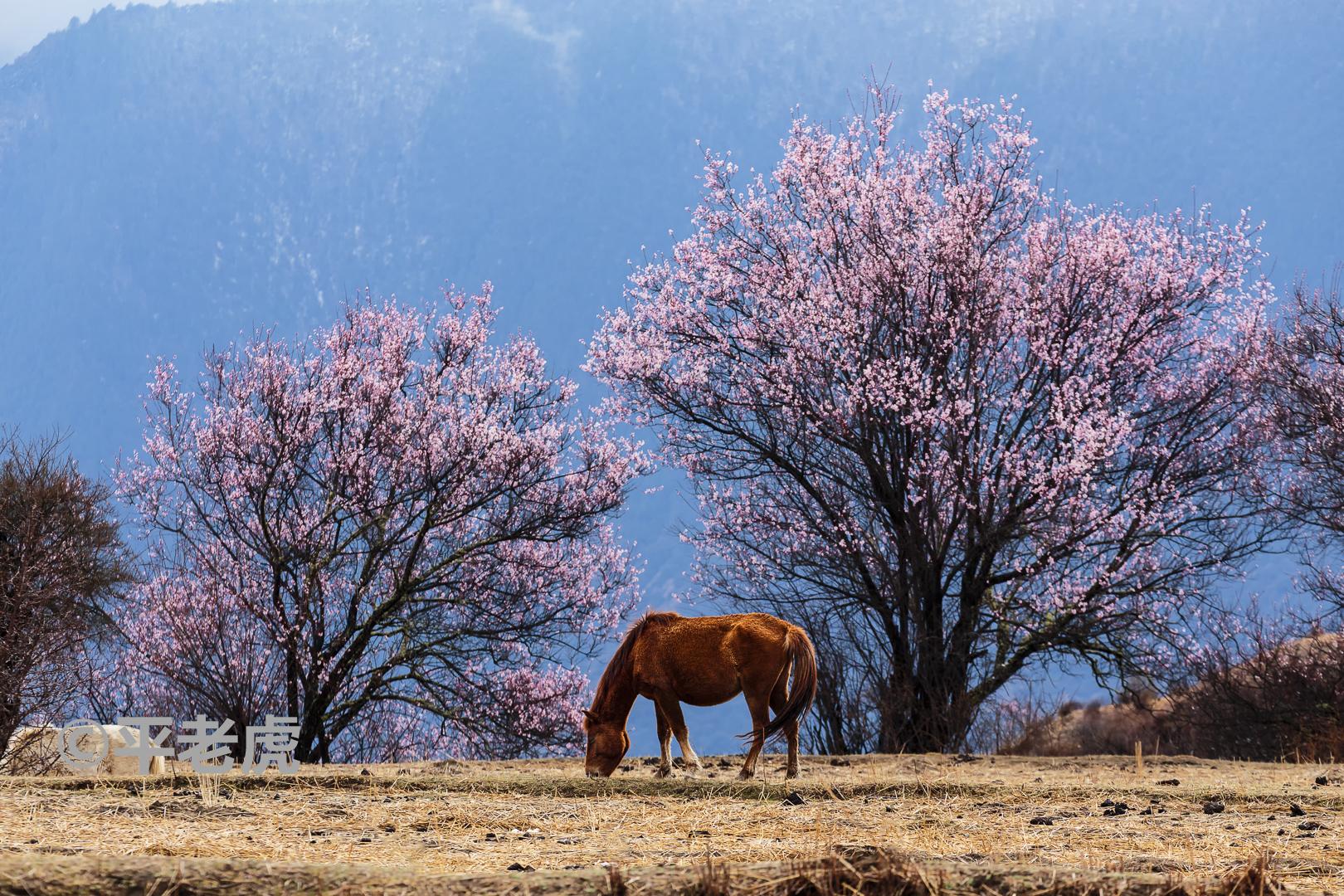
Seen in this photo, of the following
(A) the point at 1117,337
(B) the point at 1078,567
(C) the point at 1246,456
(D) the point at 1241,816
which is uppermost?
(A) the point at 1117,337

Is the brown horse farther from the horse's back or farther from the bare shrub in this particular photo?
the bare shrub

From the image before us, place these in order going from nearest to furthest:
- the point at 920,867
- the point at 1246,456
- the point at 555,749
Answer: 1. the point at 920,867
2. the point at 1246,456
3. the point at 555,749

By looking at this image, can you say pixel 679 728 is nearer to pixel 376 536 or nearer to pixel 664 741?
pixel 664 741

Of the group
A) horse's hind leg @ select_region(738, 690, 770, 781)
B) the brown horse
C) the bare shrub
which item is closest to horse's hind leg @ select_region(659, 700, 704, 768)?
the brown horse

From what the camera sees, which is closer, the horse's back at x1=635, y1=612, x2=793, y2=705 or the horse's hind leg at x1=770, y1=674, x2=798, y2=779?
the horse's back at x1=635, y1=612, x2=793, y2=705

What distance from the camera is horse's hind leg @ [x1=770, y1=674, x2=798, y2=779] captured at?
852 centimetres

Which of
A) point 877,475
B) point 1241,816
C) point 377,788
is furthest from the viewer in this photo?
point 877,475

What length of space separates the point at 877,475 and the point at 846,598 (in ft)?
5.63

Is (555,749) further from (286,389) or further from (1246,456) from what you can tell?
(1246,456)

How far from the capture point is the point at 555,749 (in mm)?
21406

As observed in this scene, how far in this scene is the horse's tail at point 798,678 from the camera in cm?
829

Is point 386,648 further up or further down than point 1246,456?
further down

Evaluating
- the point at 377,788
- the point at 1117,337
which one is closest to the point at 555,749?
the point at 1117,337

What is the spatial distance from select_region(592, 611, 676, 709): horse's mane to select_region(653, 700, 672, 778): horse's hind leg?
319mm
